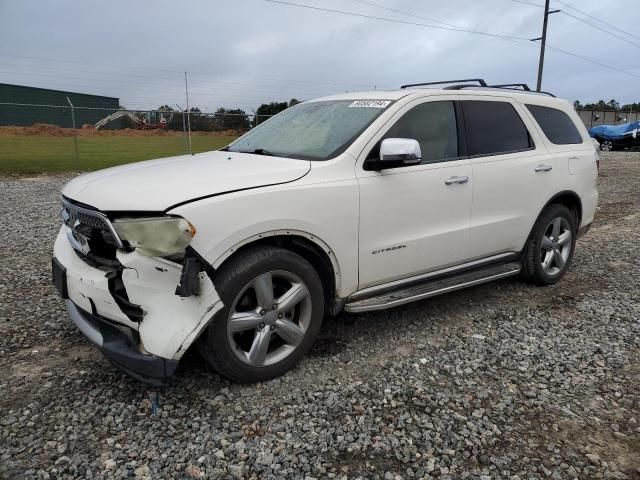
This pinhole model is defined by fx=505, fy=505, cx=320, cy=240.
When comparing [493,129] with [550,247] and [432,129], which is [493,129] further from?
[550,247]

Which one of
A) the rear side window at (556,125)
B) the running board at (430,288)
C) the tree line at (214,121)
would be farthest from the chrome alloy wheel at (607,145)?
the running board at (430,288)

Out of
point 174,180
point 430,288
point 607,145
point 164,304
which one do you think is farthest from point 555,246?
point 607,145

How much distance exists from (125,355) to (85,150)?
20310 millimetres

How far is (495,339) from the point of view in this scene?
152 inches

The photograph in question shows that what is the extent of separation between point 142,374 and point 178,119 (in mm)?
17282

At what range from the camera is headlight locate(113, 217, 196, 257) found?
8.50 feet

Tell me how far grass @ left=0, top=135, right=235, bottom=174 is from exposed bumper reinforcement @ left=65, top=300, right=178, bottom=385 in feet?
43.8

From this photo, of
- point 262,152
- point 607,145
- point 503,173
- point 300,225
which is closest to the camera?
point 300,225

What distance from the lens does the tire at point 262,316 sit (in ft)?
9.32

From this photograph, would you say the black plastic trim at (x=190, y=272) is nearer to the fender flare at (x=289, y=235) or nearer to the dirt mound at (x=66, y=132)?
the fender flare at (x=289, y=235)

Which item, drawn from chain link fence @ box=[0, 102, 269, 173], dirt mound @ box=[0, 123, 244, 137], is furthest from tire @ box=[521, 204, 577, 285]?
dirt mound @ box=[0, 123, 244, 137]

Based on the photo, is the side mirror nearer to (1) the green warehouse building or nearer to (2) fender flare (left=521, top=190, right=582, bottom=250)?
(2) fender flare (left=521, top=190, right=582, bottom=250)

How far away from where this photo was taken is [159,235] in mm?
2600

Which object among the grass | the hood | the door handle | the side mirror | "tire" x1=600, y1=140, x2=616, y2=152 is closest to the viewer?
the hood
